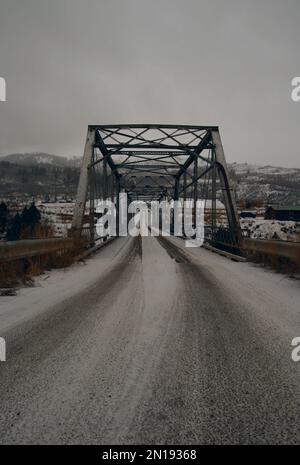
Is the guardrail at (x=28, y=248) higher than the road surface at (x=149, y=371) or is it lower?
higher

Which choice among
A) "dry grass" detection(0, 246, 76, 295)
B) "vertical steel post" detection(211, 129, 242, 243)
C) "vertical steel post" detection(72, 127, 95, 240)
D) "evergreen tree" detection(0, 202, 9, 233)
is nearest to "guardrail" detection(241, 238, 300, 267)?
"vertical steel post" detection(211, 129, 242, 243)

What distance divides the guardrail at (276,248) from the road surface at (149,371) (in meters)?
3.04

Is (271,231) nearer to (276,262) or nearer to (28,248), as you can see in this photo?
(276,262)

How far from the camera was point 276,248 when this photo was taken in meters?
8.94

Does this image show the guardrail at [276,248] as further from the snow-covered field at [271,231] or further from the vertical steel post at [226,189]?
the vertical steel post at [226,189]

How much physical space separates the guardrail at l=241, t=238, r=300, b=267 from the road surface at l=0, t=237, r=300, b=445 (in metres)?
3.04

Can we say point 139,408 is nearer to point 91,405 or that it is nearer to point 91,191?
point 91,405

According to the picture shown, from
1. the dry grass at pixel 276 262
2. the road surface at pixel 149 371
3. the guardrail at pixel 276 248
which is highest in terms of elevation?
the guardrail at pixel 276 248

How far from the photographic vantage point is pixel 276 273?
8.49 meters

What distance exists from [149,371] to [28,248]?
6085 mm

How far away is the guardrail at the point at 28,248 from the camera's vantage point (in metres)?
6.49

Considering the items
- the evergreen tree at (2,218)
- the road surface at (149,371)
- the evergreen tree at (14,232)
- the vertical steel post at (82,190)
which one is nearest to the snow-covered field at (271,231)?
the road surface at (149,371)

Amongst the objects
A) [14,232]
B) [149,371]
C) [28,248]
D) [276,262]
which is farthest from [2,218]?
[149,371]

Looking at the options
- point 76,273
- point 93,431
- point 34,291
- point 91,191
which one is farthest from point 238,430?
point 91,191
